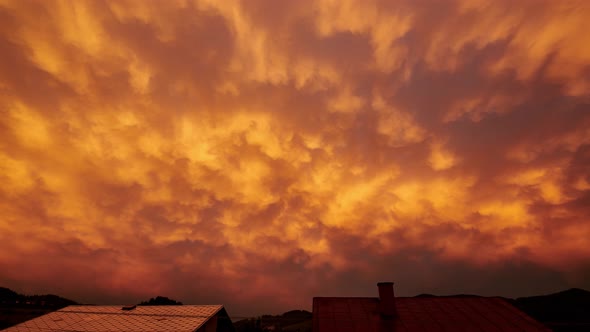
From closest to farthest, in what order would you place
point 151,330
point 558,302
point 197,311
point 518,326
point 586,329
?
point 518,326 < point 151,330 < point 197,311 < point 586,329 < point 558,302

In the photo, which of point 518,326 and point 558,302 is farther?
point 558,302

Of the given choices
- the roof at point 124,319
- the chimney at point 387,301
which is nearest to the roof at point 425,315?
the chimney at point 387,301

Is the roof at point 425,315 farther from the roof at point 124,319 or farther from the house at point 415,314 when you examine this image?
the roof at point 124,319

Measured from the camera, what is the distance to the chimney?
107 feet

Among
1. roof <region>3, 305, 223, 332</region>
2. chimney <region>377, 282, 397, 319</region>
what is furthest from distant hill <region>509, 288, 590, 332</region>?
roof <region>3, 305, 223, 332</region>

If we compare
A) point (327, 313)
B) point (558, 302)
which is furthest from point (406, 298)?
point (558, 302)

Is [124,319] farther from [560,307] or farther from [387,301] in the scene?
[560,307]

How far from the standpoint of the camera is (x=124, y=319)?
3781 cm

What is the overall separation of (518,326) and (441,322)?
6.77m

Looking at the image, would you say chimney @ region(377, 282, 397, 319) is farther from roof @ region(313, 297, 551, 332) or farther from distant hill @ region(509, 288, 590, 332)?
distant hill @ region(509, 288, 590, 332)

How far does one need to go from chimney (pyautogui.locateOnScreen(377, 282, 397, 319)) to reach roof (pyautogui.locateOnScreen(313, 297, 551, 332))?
548mm

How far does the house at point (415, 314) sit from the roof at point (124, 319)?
13.5 metres

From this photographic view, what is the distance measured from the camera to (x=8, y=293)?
128750mm

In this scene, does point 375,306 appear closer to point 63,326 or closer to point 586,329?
point 63,326
